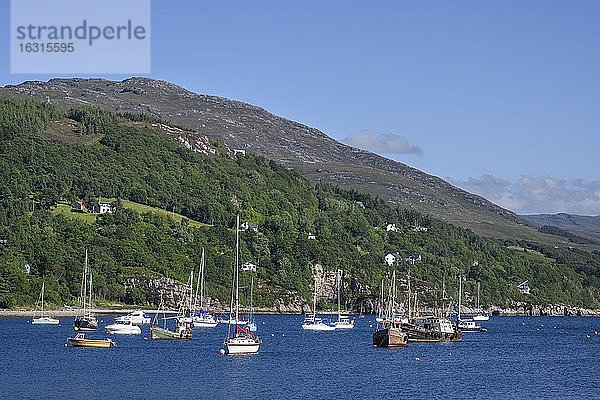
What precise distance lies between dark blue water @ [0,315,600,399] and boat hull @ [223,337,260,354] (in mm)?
607

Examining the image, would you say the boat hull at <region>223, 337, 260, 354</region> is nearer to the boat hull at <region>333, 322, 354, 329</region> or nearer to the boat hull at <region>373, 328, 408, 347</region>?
the boat hull at <region>373, 328, 408, 347</region>

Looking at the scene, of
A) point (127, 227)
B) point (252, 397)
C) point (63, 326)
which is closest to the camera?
point (252, 397)

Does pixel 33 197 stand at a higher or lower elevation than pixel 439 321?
higher

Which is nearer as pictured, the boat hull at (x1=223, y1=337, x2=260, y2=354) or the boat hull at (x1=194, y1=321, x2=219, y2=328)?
the boat hull at (x1=223, y1=337, x2=260, y2=354)

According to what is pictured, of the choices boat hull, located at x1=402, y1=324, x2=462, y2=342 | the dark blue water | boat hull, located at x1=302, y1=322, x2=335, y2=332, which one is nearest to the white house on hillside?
boat hull, located at x1=302, y1=322, x2=335, y2=332

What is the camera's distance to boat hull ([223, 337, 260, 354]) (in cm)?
8306

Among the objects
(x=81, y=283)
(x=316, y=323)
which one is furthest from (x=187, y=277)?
(x=316, y=323)

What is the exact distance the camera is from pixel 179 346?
3816 inches

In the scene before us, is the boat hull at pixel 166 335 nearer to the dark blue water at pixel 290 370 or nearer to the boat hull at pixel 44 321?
the dark blue water at pixel 290 370

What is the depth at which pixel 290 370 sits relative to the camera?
77.0 m

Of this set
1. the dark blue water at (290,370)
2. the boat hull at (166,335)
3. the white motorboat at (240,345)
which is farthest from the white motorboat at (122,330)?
the white motorboat at (240,345)

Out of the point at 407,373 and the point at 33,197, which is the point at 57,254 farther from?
the point at 407,373

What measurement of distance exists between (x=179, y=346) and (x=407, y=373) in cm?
2768

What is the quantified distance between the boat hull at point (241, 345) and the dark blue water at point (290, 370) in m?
0.61
